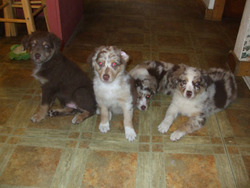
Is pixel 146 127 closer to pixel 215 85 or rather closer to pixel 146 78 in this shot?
pixel 146 78

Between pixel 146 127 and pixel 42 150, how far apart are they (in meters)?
1.25

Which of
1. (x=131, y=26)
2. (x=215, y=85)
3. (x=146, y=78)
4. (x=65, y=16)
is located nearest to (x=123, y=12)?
(x=131, y=26)

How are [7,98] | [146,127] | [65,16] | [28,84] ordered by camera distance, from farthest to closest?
[65,16]
[28,84]
[7,98]
[146,127]

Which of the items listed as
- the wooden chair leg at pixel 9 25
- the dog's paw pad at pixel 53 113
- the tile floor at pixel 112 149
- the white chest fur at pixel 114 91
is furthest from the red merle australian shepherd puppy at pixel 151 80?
the wooden chair leg at pixel 9 25

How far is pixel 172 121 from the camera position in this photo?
3.00 metres

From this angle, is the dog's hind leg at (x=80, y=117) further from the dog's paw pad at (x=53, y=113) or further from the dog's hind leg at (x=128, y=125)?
the dog's hind leg at (x=128, y=125)

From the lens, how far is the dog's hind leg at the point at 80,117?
2944 mm

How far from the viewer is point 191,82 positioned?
2.71 meters

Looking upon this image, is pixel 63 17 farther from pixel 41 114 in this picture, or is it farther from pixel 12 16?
pixel 41 114

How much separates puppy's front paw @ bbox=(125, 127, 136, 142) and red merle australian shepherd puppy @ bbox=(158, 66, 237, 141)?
348 millimetres

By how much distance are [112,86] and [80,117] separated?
62cm

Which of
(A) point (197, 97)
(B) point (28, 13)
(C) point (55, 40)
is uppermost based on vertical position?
(C) point (55, 40)

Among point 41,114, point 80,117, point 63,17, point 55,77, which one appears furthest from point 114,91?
point 63,17

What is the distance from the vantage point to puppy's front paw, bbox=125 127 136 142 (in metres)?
2.73
